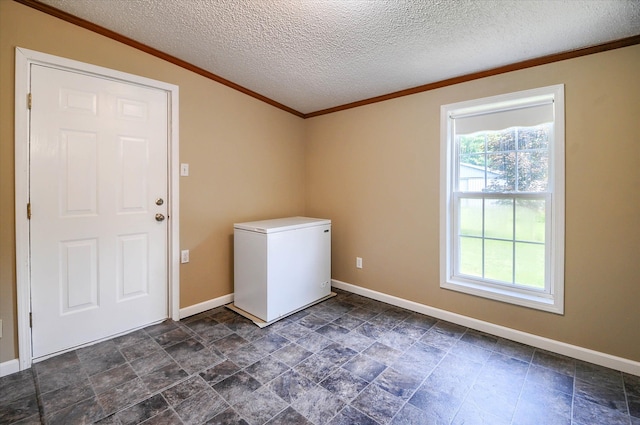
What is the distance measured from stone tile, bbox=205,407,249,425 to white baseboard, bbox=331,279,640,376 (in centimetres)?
187

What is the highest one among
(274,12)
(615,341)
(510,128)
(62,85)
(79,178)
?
(274,12)

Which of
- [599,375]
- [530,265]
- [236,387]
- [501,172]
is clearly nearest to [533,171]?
[501,172]

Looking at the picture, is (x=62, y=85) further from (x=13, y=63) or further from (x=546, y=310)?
(x=546, y=310)

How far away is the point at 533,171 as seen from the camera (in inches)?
85.7

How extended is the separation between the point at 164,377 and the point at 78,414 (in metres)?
→ 0.41

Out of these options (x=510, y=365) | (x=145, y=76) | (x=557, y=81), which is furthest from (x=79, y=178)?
(x=557, y=81)

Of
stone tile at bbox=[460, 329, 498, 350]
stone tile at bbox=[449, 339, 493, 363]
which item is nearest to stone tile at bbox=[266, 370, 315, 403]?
stone tile at bbox=[449, 339, 493, 363]

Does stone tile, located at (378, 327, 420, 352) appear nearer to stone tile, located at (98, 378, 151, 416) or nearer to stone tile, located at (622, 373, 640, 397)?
stone tile, located at (622, 373, 640, 397)

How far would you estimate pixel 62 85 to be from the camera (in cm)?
193

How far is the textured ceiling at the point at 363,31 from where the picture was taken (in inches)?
64.4

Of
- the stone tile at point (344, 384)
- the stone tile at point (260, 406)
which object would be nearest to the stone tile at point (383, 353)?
the stone tile at point (344, 384)

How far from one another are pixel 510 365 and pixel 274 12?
2.77 meters

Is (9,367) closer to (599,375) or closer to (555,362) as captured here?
(555,362)

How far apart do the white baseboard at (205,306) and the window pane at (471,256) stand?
229 cm
